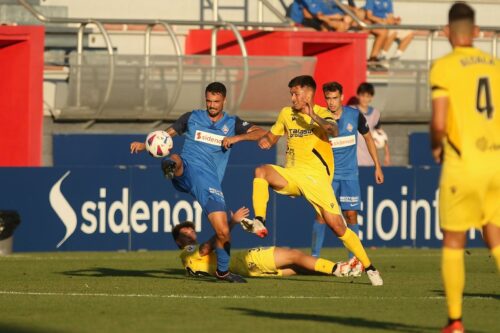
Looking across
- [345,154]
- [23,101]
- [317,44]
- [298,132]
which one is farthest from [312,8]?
[298,132]

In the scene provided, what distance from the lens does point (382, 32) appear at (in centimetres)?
2578

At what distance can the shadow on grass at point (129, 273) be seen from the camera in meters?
14.6

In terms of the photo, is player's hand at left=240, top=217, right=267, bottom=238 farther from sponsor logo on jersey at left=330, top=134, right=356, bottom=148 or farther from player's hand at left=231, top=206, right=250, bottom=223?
sponsor logo on jersey at left=330, top=134, right=356, bottom=148

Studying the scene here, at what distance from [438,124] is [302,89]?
4873mm

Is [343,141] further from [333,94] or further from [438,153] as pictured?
[438,153]

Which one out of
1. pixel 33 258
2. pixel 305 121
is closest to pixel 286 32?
pixel 33 258

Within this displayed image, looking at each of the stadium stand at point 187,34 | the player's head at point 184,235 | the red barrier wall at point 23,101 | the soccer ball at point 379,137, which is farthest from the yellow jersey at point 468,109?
the stadium stand at point 187,34

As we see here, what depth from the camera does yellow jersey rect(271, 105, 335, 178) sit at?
45.8ft

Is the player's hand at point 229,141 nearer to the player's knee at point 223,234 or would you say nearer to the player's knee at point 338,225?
the player's knee at point 223,234

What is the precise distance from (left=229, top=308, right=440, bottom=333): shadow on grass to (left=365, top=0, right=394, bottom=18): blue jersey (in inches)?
617

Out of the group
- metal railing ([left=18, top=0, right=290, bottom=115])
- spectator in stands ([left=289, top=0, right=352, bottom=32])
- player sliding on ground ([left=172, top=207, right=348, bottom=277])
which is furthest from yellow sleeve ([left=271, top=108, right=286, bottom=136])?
spectator in stands ([left=289, top=0, right=352, bottom=32])

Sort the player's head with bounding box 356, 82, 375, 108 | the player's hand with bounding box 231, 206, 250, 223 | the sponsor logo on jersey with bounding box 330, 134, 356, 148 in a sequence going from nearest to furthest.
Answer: the player's hand with bounding box 231, 206, 250, 223 → the sponsor logo on jersey with bounding box 330, 134, 356, 148 → the player's head with bounding box 356, 82, 375, 108

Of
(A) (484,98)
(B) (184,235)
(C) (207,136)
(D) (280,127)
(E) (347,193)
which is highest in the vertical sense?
(A) (484,98)

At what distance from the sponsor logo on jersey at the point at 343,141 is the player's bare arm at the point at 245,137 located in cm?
246
